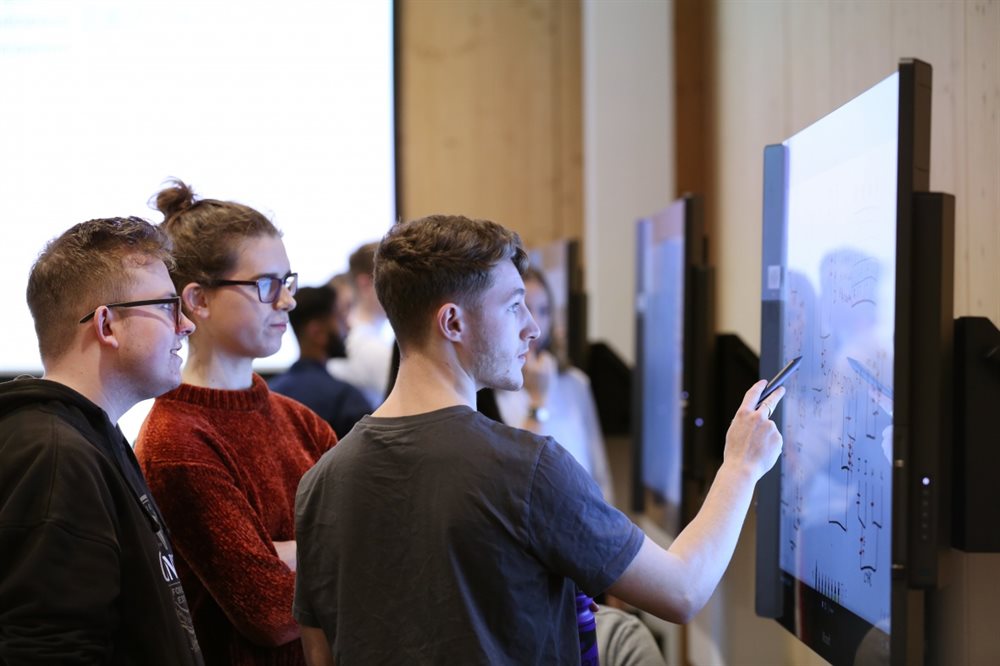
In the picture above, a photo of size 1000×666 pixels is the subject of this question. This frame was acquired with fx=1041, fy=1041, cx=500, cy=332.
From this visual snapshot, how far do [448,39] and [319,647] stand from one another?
163 inches


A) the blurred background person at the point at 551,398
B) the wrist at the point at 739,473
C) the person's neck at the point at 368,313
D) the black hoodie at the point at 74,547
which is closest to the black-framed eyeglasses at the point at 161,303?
the black hoodie at the point at 74,547

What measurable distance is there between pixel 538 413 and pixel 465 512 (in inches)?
86.4

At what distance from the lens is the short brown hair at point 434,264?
4.75ft

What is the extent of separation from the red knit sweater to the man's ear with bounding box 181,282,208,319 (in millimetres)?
146

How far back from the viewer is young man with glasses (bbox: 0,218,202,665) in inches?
53.6

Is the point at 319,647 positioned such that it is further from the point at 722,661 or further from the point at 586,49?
the point at 586,49

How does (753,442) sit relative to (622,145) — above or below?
below

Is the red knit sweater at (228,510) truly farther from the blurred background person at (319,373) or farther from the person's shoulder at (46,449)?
the blurred background person at (319,373)

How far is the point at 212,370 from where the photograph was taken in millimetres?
1955

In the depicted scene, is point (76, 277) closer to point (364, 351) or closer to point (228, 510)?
point (228, 510)

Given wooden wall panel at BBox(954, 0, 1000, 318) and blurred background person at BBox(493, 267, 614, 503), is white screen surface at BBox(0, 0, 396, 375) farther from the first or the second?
wooden wall panel at BBox(954, 0, 1000, 318)

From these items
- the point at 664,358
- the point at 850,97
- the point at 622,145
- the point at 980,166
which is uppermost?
the point at 622,145

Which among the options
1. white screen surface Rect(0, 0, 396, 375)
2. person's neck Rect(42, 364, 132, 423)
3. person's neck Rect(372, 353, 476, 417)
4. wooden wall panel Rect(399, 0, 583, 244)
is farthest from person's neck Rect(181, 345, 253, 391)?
wooden wall panel Rect(399, 0, 583, 244)

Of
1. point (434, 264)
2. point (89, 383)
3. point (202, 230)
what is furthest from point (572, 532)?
point (202, 230)
